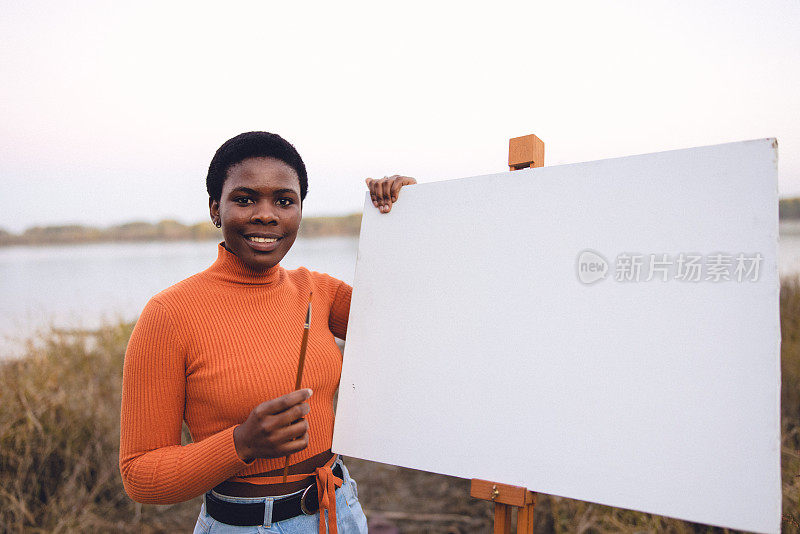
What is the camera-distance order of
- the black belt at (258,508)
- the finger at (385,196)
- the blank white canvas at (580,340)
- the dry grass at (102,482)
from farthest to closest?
1. the dry grass at (102,482)
2. the finger at (385,196)
3. the black belt at (258,508)
4. the blank white canvas at (580,340)

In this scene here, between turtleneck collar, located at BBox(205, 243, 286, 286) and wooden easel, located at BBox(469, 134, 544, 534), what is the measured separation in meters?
0.76

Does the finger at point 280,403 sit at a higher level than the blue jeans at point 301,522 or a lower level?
higher

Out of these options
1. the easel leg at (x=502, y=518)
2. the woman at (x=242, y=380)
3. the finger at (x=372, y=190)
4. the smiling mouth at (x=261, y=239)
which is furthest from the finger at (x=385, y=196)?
the easel leg at (x=502, y=518)

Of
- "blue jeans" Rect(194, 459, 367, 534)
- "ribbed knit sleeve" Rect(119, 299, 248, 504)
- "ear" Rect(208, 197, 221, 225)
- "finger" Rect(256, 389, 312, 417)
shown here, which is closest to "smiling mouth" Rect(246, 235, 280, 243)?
"ear" Rect(208, 197, 221, 225)

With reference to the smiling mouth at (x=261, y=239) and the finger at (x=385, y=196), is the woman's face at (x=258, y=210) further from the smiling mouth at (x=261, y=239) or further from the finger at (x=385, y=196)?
the finger at (x=385, y=196)

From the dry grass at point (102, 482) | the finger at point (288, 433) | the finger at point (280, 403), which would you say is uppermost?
the finger at point (280, 403)

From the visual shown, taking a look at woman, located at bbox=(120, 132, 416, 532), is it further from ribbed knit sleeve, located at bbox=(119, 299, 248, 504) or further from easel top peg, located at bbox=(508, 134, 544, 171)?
easel top peg, located at bbox=(508, 134, 544, 171)

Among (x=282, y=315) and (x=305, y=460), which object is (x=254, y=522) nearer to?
(x=305, y=460)

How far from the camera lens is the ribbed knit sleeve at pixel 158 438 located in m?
1.12

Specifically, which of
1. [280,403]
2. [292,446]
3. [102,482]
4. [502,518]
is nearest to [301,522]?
[292,446]

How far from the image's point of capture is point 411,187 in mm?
1541

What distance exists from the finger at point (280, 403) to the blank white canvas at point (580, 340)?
0.38 m

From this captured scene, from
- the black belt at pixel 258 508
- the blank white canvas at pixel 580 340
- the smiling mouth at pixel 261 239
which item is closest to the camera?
the blank white canvas at pixel 580 340

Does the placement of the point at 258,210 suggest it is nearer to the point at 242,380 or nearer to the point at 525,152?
the point at 242,380
